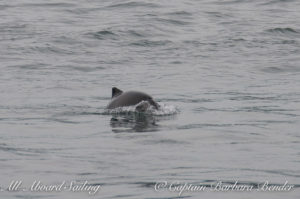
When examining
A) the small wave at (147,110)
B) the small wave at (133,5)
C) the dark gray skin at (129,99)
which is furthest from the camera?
the small wave at (133,5)

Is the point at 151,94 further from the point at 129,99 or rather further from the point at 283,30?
the point at 283,30

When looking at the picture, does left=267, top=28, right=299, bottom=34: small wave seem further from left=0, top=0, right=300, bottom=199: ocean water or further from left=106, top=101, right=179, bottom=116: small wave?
left=106, top=101, right=179, bottom=116: small wave

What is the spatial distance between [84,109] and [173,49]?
28.4ft

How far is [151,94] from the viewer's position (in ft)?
55.4

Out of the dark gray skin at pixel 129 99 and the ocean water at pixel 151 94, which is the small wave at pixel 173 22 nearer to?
the ocean water at pixel 151 94

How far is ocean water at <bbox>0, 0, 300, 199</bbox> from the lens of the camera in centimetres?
998

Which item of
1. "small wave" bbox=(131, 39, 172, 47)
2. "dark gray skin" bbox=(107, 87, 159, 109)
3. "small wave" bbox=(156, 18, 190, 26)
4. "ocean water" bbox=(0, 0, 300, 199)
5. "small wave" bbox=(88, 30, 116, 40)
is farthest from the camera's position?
"small wave" bbox=(156, 18, 190, 26)

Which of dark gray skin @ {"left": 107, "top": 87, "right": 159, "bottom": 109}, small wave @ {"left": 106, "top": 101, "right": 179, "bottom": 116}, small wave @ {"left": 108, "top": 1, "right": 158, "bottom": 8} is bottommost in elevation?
small wave @ {"left": 108, "top": 1, "right": 158, "bottom": 8}

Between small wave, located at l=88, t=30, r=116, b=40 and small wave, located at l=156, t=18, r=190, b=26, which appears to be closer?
small wave, located at l=88, t=30, r=116, b=40

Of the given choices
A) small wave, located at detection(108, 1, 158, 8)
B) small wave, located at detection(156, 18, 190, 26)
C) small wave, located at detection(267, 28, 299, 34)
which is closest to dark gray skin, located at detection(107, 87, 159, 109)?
small wave, located at detection(267, 28, 299, 34)

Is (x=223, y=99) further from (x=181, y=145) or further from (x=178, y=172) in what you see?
(x=178, y=172)

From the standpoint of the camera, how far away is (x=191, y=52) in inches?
907

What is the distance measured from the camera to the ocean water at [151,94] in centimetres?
998

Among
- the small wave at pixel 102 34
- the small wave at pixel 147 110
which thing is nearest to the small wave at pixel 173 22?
the small wave at pixel 102 34
